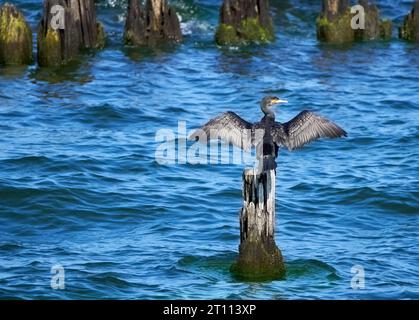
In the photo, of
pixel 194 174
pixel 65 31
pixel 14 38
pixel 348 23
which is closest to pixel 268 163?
pixel 194 174

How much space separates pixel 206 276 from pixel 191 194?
4007 millimetres

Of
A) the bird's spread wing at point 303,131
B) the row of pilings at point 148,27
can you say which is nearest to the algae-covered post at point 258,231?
the bird's spread wing at point 303,131

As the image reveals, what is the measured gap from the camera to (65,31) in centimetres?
2628

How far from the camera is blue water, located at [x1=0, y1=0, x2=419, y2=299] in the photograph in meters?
18.0

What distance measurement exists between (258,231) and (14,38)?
38.6 feet

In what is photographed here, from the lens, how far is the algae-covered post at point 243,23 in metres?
28.4

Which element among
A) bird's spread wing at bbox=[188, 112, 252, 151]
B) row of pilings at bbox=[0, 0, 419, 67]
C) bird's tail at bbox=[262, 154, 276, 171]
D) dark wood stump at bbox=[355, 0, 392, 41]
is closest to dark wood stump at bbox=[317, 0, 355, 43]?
row of pilings at bbox=[0, 0, 419, 67]

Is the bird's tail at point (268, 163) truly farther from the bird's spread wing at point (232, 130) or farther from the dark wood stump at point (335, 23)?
the dark wood stump at point (335, 23)

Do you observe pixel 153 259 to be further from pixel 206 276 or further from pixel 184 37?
pixel 184 37

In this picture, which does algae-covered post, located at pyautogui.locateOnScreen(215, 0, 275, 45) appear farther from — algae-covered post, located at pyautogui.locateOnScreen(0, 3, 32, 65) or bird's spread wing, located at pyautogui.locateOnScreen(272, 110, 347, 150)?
bird's spread wing, located at pyautogui.locateOnScreen(272, 110, 347, 150)

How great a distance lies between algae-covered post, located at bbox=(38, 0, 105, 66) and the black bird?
379 inches

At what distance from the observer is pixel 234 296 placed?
16719 mm

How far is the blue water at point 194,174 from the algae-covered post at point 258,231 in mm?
261

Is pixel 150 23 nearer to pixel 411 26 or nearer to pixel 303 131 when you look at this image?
pixel 411 26
